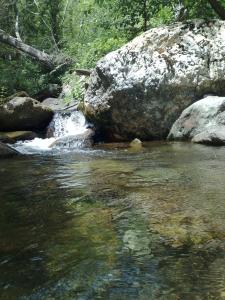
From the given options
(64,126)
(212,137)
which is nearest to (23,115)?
(64,126)

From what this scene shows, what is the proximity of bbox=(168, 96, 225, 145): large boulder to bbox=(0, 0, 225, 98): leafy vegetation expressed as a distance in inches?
172

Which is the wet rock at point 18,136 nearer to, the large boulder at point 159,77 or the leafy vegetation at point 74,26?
the large boulder at point 159,77

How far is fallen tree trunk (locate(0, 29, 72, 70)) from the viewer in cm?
2038

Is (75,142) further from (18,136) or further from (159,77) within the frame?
(159,77)

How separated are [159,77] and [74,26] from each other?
52.3 feet

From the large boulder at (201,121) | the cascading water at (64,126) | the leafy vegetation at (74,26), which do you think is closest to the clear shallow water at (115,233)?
the large boulder at (201,121)

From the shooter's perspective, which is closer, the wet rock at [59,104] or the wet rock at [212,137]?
the wet rock at [212,137]

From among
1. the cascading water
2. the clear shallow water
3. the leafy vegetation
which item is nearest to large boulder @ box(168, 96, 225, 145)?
the cascading water

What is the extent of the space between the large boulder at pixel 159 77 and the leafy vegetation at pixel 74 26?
253cm

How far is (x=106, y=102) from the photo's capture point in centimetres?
1220

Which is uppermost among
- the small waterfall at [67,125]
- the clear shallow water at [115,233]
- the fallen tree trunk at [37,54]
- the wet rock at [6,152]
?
the fallen tree trunk at [37,54]

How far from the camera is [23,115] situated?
47.1ft

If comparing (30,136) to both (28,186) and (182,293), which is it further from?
(182,293)

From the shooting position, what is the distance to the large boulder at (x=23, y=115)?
14.3m
